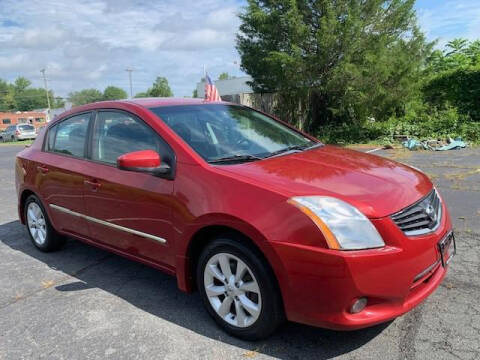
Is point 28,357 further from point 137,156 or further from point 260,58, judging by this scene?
point 260,58

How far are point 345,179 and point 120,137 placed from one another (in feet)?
6.59

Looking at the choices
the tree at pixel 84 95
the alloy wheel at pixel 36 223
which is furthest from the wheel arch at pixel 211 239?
the tree at pixel 84 95

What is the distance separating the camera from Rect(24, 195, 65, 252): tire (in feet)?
15.5

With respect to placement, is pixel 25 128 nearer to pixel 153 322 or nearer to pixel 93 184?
pixel 93 184

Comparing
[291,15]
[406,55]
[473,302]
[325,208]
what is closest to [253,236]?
[325,208]

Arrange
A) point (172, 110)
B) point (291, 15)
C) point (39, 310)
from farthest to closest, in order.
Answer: point (291, 15) → point (172, 110) → point (39, 310)

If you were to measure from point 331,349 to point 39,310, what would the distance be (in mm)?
2358

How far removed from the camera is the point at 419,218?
2.71m

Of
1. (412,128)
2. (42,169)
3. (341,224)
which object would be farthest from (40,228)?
(412,128)

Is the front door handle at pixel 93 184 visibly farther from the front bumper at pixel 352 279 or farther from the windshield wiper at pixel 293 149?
the front bumper at pixel 352 279

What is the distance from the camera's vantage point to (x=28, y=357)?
287cm

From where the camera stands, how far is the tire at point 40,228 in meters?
4.71

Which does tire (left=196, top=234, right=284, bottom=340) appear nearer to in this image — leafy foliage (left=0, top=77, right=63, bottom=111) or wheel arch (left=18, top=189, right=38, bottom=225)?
wheel arch (left=18, top=189, right=38, bottom=225)

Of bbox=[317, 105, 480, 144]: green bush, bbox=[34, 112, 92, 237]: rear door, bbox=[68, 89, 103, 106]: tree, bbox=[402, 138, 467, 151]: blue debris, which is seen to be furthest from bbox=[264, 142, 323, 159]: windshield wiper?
bbox=[68, 89, 103, 106]: tree
